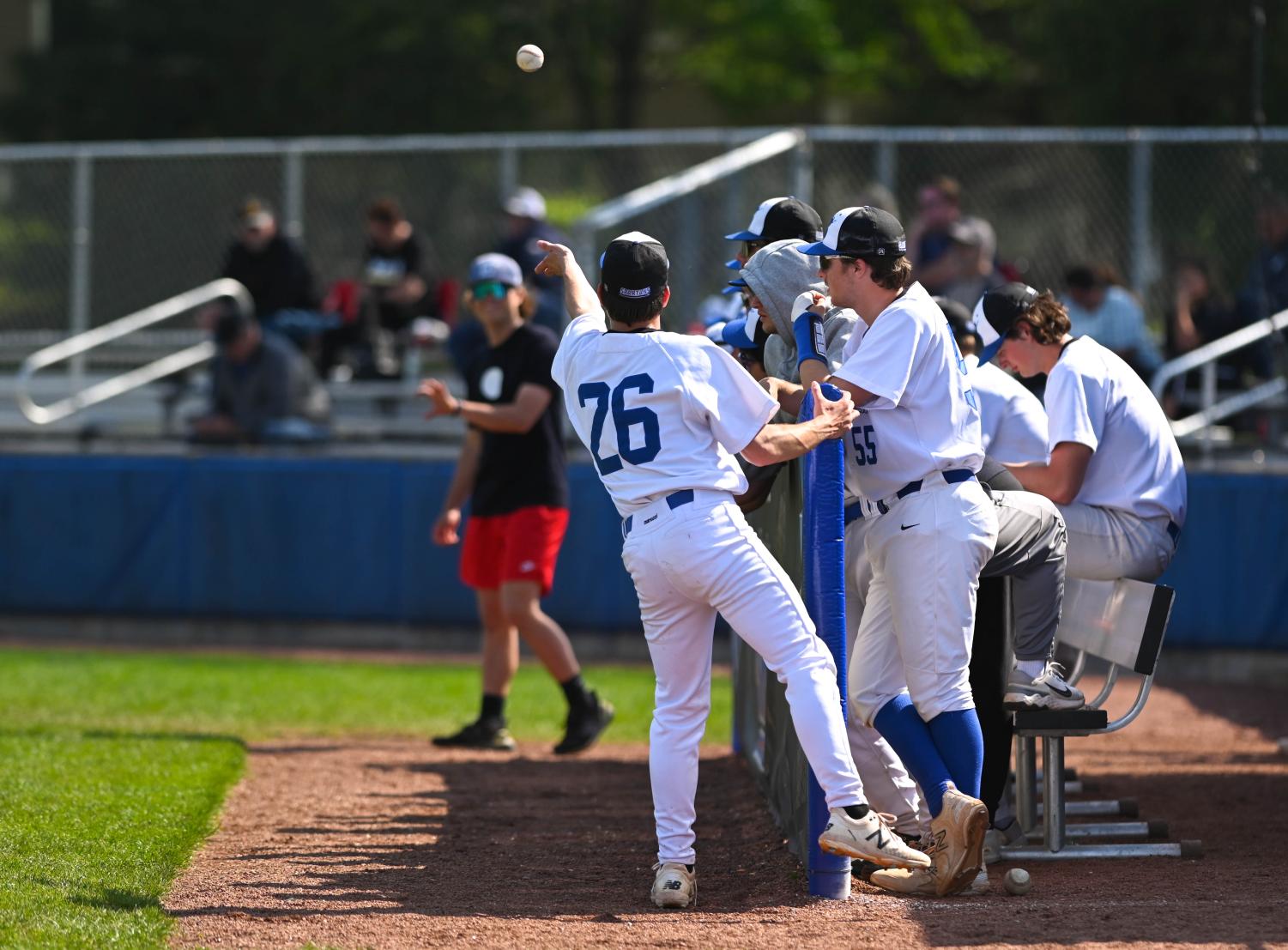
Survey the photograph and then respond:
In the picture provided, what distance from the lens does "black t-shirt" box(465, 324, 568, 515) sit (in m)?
7.96

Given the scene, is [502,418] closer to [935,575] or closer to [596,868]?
[596,868]

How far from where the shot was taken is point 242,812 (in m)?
6.71

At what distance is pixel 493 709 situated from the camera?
8.33m

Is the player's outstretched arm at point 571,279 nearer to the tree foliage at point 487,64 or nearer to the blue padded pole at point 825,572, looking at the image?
the blue padded pole at point 825,572

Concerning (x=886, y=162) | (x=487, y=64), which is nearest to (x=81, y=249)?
(x=886, y=162)

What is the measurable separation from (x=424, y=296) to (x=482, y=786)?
7079 millimetres

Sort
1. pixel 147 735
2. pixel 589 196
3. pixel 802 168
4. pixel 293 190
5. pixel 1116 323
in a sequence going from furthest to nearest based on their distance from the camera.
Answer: pixel 293 190
pixel 589 196
pixel 802 168
pixel 1116 323
pixel 147 735

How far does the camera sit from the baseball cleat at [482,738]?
27.3 feet

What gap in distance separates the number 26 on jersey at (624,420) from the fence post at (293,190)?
363 inches

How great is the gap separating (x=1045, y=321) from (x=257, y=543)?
790 cm

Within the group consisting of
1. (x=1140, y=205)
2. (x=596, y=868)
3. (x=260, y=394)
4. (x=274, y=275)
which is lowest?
(x=596, y=868)

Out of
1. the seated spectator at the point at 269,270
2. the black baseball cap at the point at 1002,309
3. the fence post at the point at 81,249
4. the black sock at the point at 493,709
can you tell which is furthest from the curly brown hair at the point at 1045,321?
the fence post at the point at 81,249

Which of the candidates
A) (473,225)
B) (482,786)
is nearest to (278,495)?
(473,225)

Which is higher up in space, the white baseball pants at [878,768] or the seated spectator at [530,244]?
the seated spectator at [530,244]
